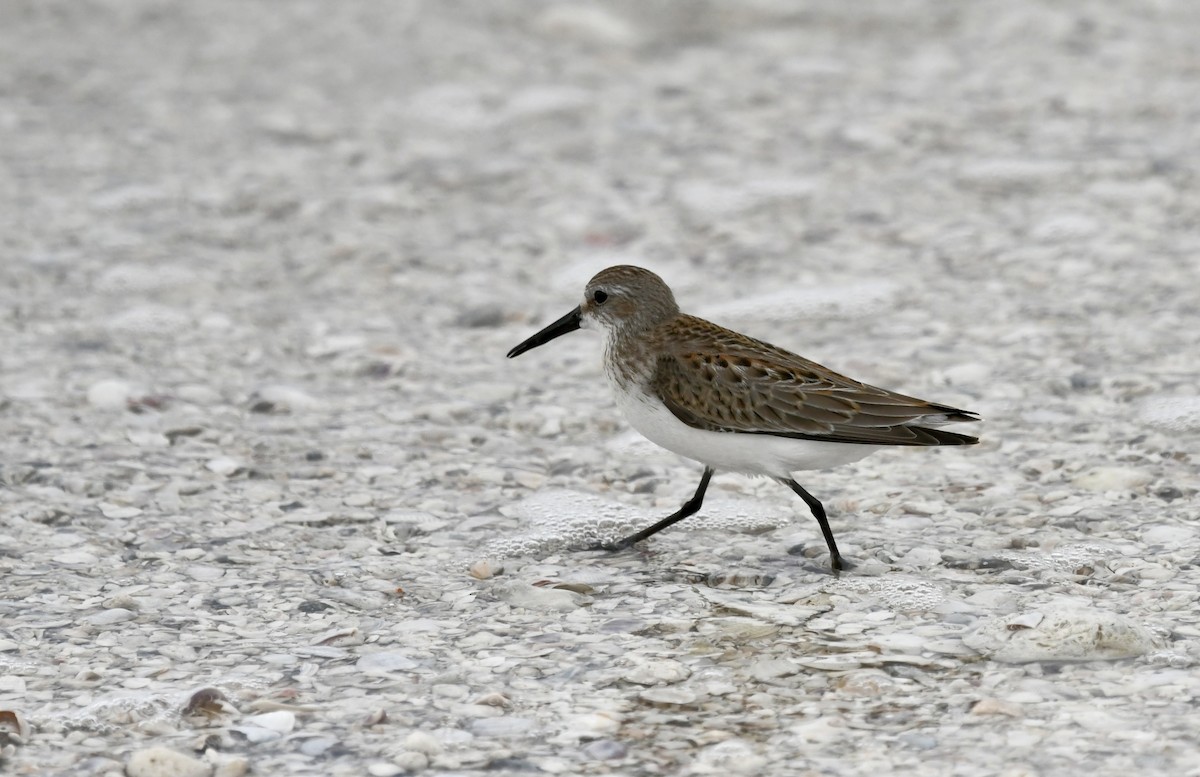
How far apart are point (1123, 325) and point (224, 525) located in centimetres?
383

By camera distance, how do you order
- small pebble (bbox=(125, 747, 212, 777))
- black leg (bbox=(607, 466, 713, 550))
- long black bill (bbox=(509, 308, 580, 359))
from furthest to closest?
long black bill (bbox=(509, 308, 580, 359))
black leg (bbox=(607, 466, 713, 550))
small pebble (bbox=(125, 747, 212, 777))

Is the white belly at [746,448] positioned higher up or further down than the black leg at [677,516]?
higher up

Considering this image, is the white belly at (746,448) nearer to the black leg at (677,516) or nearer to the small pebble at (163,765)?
the black leg at (677,516)

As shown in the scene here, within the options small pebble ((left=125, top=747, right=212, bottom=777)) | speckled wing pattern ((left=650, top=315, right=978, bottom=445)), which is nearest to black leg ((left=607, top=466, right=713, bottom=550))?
speckled wing pattern ((left=650, top=315, right=978, bottom=445))

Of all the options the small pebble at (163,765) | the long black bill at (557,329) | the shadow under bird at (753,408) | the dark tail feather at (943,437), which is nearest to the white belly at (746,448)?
the shadow under bird at (753,408)

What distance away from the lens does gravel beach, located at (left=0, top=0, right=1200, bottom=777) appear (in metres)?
3.89

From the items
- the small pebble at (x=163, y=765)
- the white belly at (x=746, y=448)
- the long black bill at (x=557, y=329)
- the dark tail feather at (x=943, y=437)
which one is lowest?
the small pebble at (x=163, y=765)

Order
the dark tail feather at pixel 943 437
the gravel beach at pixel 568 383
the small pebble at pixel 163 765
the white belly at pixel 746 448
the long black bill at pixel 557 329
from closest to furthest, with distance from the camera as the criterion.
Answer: the small pebble at pixel 163 765, the gravel beach at pixel 568 383, the dark tail feather at pixel 943 437, the white belly at pixel 746 448, the long black bill at pixel 557 329

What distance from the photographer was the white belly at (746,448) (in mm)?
4617

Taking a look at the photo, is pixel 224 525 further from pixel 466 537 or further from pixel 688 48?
pixel 688 48

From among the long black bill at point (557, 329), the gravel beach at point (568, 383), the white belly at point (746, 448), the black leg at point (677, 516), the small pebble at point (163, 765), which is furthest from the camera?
the long black bill at point (557, 329)

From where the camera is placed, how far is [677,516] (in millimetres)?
4945

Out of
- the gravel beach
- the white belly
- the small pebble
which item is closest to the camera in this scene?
the small pebble

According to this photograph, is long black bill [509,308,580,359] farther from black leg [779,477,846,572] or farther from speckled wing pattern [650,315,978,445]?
black leg [779,477,846,572]
